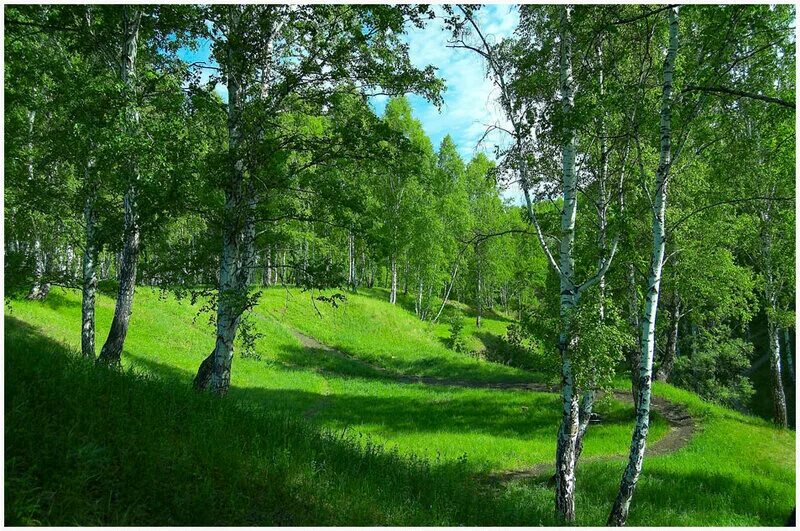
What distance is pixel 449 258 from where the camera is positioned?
43.0 meters

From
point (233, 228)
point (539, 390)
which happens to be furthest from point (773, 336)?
point (233, 228)

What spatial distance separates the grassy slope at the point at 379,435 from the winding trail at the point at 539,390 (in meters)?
0.45

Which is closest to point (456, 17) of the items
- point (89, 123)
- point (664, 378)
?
point (89, 123)

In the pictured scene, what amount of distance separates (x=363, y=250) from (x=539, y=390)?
55.1ft

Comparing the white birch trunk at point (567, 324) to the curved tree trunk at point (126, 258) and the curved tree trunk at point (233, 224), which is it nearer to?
the curved tree trunk at point (233, 224)

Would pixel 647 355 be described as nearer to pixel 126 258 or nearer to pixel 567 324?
pixel 567 324

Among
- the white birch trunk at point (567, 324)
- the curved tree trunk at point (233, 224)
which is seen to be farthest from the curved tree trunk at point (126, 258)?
the white birch trunk at point (567, 324)

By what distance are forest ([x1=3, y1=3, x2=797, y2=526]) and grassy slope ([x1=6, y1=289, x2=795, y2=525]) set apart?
0.06 m

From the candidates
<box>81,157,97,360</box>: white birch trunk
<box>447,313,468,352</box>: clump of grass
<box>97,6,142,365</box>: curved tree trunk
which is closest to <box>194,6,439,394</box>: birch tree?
<box>97,6,142,365</box>: curved tree trunk

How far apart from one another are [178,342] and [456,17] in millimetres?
20724

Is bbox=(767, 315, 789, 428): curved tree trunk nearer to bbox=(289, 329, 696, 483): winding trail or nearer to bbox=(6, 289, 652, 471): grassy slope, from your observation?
bbox=(289, 329, 696, 483): winding trail

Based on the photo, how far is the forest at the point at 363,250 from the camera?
5043 mm

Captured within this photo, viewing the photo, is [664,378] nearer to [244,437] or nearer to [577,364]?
[577,364]

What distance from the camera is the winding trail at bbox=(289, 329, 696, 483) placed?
12555 millimetres
